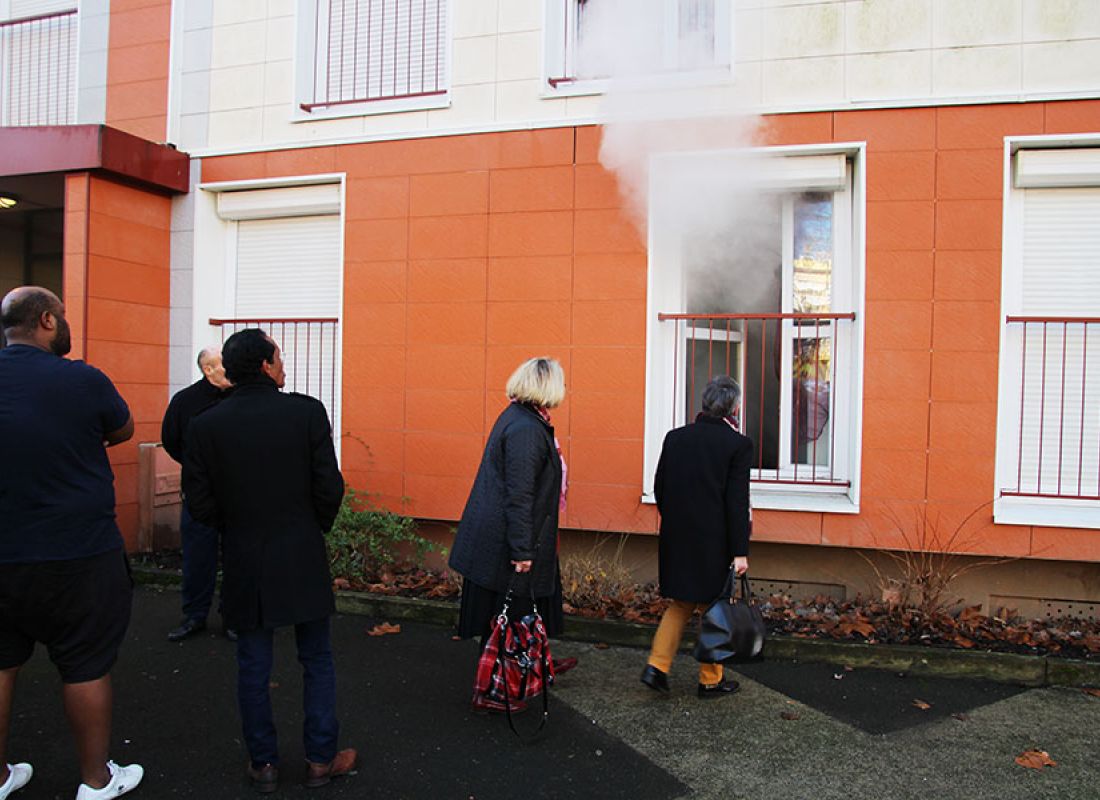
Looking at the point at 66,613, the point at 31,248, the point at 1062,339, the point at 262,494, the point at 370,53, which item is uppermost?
the point at 370,53

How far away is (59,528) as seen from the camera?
9.51 ft

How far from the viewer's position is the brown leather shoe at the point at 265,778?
3197 millimetres

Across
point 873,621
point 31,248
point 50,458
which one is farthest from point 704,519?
point 31,248

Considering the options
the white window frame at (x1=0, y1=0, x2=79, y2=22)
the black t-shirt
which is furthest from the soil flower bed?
the white window frame at (x1=0, y1=0, x2=79, y2=22)

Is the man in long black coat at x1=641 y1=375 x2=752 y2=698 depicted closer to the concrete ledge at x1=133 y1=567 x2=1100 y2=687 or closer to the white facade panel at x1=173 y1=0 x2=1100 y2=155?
the concrete ledge at x1=133 y1=567 x2=1100 y2=687

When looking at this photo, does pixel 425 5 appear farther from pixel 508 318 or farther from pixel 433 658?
pixel 433 658

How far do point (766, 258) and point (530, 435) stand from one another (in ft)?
10.1

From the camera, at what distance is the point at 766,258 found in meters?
6.11

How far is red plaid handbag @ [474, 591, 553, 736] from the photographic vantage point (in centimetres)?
384

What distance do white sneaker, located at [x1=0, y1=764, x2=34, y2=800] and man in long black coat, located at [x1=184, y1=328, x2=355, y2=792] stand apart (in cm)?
88

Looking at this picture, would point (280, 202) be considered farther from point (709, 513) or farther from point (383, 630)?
point (709, 513)

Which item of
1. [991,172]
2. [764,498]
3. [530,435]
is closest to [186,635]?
[530,435]

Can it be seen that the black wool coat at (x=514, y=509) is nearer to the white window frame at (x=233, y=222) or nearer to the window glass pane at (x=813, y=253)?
the window glass pane at (x=813, y=253)

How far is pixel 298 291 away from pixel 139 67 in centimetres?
252
